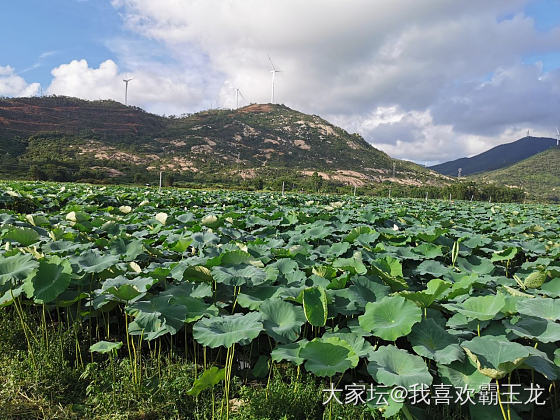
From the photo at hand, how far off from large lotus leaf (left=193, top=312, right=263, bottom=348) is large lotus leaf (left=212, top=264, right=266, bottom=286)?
0.31 meters

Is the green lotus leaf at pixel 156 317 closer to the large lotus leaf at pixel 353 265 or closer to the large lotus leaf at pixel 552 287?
the large lotus leaf at pixel 353 265

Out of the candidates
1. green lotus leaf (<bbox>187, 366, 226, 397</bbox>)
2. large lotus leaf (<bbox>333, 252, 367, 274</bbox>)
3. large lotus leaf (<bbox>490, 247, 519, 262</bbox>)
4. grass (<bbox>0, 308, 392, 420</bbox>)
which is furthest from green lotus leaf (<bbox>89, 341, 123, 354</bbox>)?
large lotus leaf (<bbox>490, 247, 519, 262</bbox>)

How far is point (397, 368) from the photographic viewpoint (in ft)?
5.74

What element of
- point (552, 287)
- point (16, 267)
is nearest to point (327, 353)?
point (16, 267)

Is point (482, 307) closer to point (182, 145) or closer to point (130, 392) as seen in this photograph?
point (130, 392)

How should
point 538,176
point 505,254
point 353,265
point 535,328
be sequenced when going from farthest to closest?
point 538,176, point 505,254, point 353,265, point 535,328

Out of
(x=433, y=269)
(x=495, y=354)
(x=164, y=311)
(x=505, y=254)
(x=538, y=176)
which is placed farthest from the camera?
(x=538, y=176)

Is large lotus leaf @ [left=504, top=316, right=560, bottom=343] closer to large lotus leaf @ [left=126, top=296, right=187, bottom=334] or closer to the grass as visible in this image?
the grass

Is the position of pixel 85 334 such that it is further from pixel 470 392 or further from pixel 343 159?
pixel 343 159

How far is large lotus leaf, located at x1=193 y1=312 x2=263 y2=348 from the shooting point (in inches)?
70.8

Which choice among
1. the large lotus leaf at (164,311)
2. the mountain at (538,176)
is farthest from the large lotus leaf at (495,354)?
the mountain at (538,176)

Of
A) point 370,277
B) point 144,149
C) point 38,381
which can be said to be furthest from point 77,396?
point 144,149

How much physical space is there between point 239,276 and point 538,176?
129669 millimetres

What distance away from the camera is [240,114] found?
12288 centimetres
